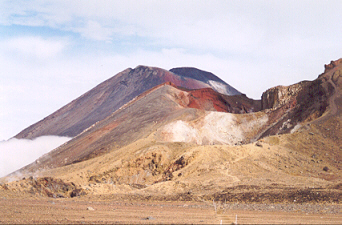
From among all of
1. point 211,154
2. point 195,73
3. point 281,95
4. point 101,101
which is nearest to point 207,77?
point 195,73

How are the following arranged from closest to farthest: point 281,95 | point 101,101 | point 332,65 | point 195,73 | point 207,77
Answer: point 332,65 → point 281,95 → point 101,101 → point 195,73 → point 207,77

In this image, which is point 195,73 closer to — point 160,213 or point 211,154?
point 211,154

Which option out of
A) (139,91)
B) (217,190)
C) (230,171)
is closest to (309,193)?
(217,190)

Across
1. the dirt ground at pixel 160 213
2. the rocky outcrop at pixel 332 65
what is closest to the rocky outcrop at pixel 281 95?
the rocky outcrop at pixel 332 65

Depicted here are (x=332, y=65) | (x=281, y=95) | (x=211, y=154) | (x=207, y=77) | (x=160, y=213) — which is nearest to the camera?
(x=160, y=213)

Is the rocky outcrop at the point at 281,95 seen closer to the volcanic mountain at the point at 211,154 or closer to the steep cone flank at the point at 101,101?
the volcanic mountain at the point at 211,154

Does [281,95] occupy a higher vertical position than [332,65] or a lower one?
lower

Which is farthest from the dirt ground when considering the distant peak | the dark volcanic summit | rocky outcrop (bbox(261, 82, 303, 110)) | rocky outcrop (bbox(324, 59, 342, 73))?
the distant peak
